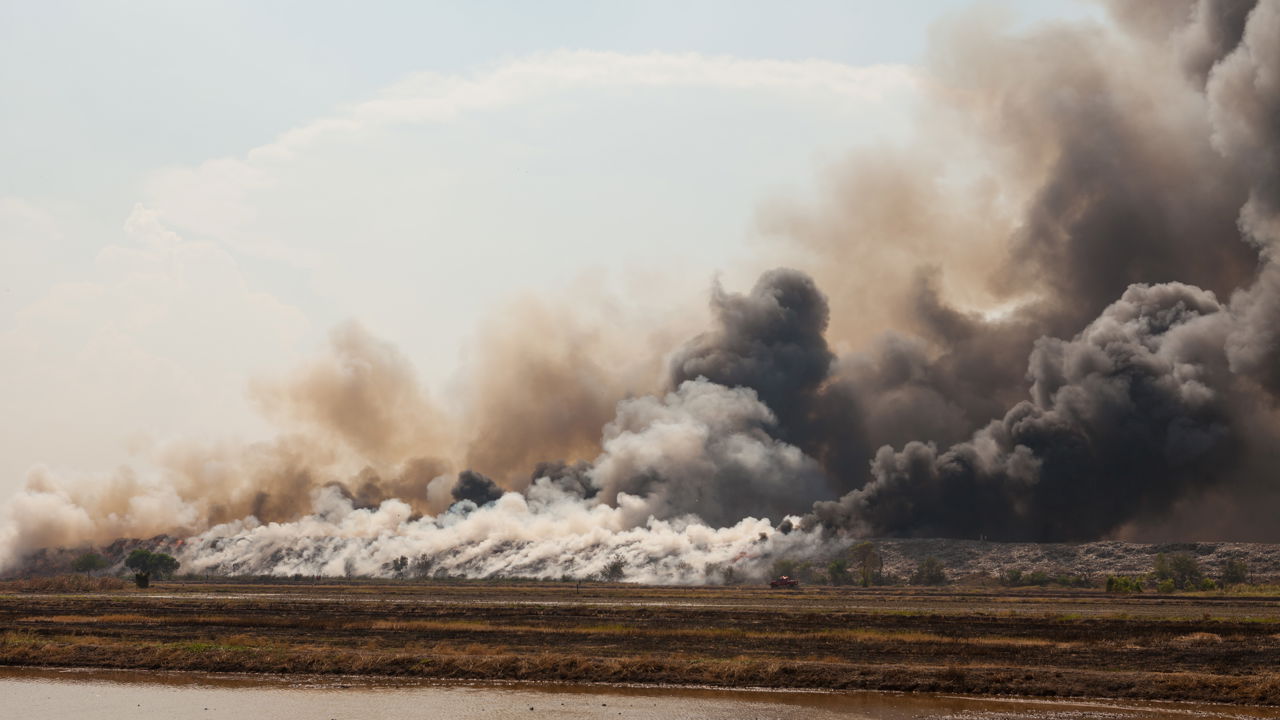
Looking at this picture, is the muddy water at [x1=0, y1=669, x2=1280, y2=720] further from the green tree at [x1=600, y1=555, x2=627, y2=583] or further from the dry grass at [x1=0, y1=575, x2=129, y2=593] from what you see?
the green tree at [x1=600, y1=555, x2=627, y2=583]

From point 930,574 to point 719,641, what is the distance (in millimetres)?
93136

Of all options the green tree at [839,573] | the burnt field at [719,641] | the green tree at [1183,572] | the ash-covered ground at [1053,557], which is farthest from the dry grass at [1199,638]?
the green tree at [839,573]

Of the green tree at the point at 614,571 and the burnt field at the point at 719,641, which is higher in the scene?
the green tree at the point at 614,571

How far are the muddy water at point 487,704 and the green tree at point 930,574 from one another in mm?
106882

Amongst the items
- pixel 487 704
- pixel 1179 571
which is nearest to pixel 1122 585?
pixel 1179 571

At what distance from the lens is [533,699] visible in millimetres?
50156

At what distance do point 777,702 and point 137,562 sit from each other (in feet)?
551

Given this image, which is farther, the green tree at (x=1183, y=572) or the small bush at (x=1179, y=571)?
the green tree at (x=1183, y=572)

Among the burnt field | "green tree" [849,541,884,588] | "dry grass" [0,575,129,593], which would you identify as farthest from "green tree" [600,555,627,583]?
"dry grass" [0,575,129,593]

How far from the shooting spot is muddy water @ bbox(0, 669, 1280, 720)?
150ft

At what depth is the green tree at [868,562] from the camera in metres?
156

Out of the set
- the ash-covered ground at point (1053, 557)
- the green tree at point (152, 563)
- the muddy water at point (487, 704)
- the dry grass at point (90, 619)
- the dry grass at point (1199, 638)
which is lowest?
the muddy water at point (487, 704)

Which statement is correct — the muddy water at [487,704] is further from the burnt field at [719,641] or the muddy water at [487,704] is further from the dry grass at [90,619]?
the dry grass at [90,619]

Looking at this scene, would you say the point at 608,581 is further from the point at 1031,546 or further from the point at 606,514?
the point at 1031,546
